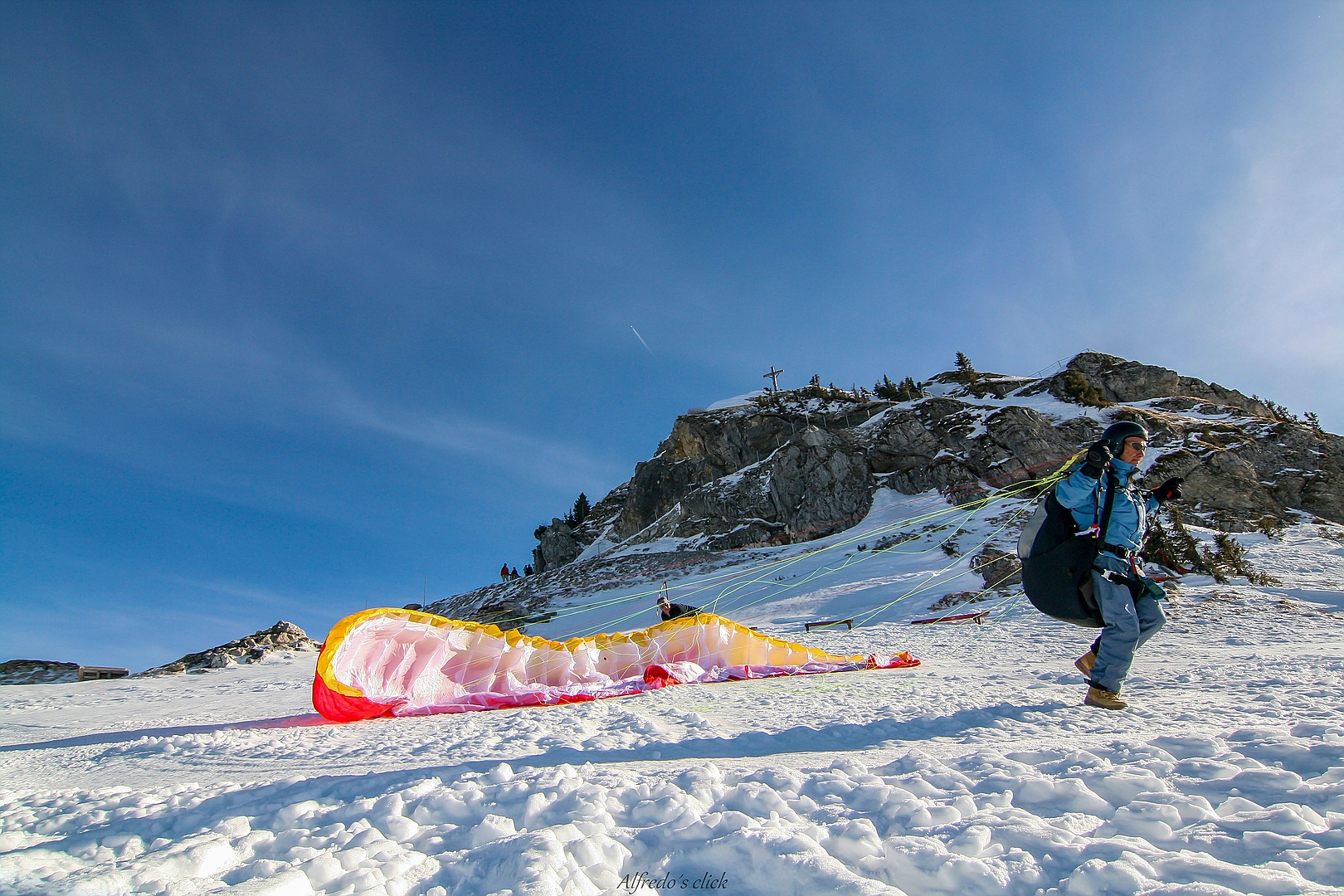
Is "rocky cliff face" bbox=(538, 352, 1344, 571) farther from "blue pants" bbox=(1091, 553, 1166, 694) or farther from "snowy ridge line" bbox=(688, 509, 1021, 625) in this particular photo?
"blue pants" bbox=(1091, 553, 1166, 694)

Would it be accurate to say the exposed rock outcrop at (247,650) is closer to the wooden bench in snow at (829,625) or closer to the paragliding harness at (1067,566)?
the wooden bench in snow at (829,625)

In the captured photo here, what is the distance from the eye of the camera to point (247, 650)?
14.6 meters

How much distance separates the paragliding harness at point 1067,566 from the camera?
4.36 metres

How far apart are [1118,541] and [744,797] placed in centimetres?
353

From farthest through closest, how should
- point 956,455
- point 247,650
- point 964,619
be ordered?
point 956,455 → point 247,650 → point 964,619

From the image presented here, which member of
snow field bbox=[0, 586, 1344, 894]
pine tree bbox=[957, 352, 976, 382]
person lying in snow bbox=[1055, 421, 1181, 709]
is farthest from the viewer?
pine tree bbox=[957, 352, 976, 382]

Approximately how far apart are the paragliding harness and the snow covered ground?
2.14ft

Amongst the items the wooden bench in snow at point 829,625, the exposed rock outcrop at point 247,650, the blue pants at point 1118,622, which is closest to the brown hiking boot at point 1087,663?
the blue pants at point 1118,622

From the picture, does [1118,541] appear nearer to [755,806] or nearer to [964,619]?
[755,806]

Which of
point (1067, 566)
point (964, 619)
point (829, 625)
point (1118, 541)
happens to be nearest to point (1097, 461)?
point (1118, 541)

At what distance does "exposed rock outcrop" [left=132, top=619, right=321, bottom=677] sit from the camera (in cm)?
1345

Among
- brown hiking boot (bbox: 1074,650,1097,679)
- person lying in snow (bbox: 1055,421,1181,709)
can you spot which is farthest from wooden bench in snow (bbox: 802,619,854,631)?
person lying in snow (bbox: 1055,421,1181,709)

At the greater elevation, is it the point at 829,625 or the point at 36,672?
the point at 36,672

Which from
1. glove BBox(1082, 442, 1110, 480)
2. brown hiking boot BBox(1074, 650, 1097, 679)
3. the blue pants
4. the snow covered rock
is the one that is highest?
the snow covered rock
